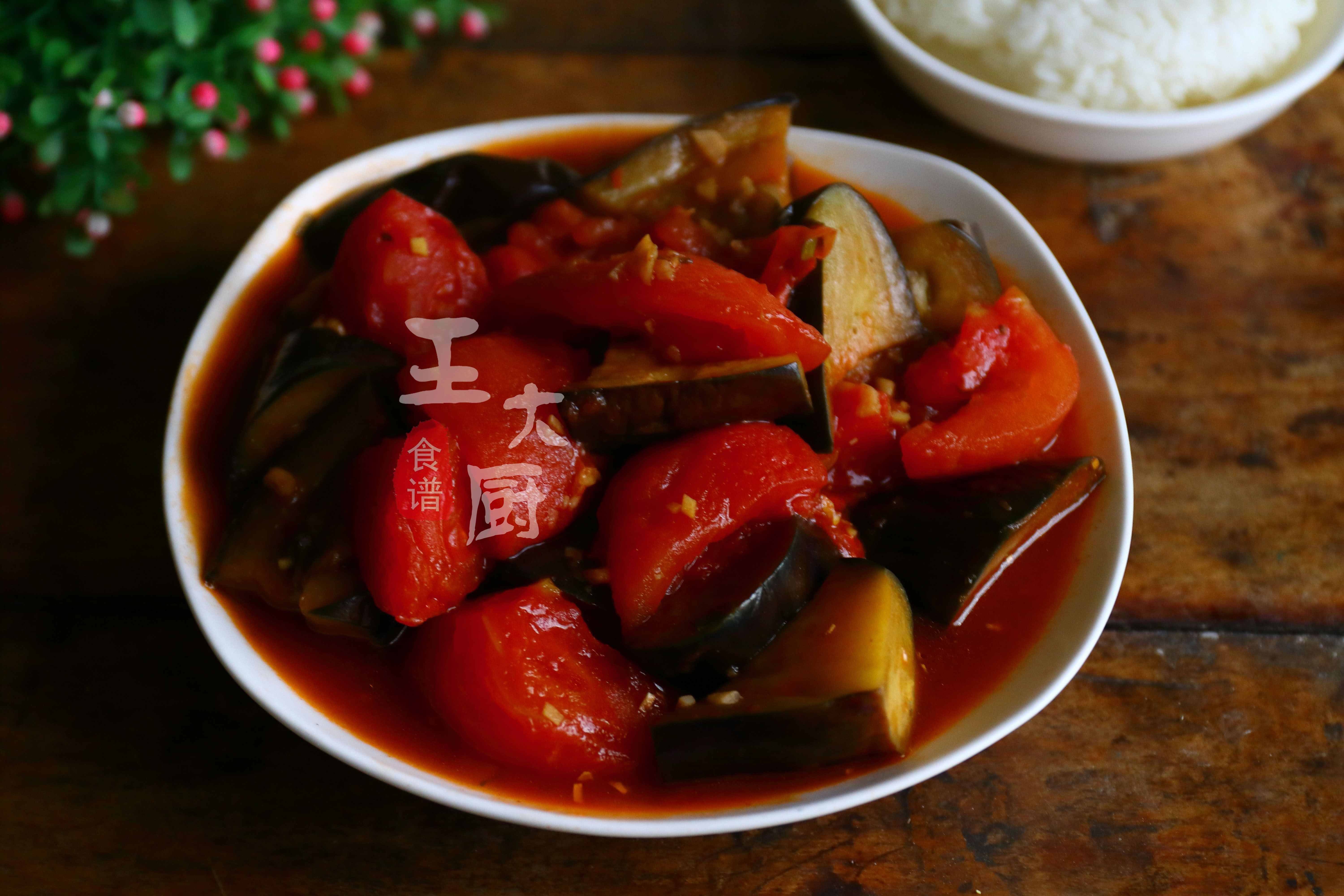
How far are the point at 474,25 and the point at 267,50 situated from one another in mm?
747

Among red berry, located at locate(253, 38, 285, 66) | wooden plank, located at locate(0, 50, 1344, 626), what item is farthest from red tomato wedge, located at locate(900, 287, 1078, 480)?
red berry, located at locate(253, 38, 285, 66)

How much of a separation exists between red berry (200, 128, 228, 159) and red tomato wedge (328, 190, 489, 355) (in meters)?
1.05

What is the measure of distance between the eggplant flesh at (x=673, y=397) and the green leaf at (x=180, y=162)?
68.1 inches

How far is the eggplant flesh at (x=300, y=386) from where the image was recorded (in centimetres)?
212

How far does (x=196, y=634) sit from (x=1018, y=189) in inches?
103

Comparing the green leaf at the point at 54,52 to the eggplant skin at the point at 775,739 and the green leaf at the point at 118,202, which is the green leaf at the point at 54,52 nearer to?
the green leaf at the point at 118,202

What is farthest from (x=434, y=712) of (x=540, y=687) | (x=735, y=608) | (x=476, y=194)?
(x=476, y=194)

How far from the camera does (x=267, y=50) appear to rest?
2.94 m

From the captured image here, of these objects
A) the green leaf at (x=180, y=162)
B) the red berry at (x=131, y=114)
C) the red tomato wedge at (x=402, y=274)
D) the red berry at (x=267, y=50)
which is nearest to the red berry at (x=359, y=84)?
the red berry at (x=267, y=50)

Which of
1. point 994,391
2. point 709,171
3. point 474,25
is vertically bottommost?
point 994,391

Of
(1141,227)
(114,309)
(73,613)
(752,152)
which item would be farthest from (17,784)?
(1141,227)

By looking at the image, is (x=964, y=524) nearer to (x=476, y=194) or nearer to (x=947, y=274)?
(x=947, y=274)

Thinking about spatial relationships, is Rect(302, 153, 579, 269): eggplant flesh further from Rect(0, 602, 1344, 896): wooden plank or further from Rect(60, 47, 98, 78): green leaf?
Rect(0, 602, 1344, 896): wooden plank

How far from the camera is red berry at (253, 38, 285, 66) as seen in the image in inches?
116
